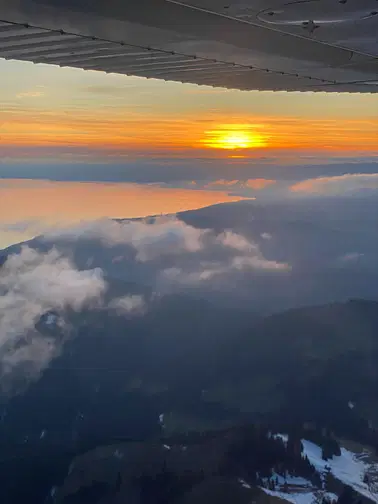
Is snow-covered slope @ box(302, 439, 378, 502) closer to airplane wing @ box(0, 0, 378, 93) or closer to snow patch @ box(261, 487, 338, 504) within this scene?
snow patch @ box(261, 487, 338, 504)

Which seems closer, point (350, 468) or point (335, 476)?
point (335, 476)

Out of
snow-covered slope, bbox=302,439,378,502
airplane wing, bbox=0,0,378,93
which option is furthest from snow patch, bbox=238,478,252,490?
airplane wing, bbox=0,0,378,93

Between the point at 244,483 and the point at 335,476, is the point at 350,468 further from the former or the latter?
the point at 244,483

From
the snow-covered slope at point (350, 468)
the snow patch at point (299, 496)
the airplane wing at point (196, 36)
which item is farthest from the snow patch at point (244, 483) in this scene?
the airplane wing at point (196, 36)

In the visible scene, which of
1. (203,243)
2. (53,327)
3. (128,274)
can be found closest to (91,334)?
(53,327)

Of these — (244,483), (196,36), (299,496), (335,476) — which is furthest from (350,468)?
(196,36)

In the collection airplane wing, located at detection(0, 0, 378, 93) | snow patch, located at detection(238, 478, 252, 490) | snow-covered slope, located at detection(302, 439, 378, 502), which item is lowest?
snow-covered slope, located at detection(302, 439, 378, 502)

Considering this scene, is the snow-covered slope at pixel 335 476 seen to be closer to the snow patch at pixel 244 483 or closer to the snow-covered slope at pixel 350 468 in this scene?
the snow-covered slope at pixel 350 468

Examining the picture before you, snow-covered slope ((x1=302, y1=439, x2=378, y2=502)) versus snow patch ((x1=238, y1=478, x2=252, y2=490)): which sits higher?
snow patch ((x1=238, y1=478, x2=252, y2=490))

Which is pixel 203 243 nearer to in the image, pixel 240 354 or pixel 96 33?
pixel 240 354
